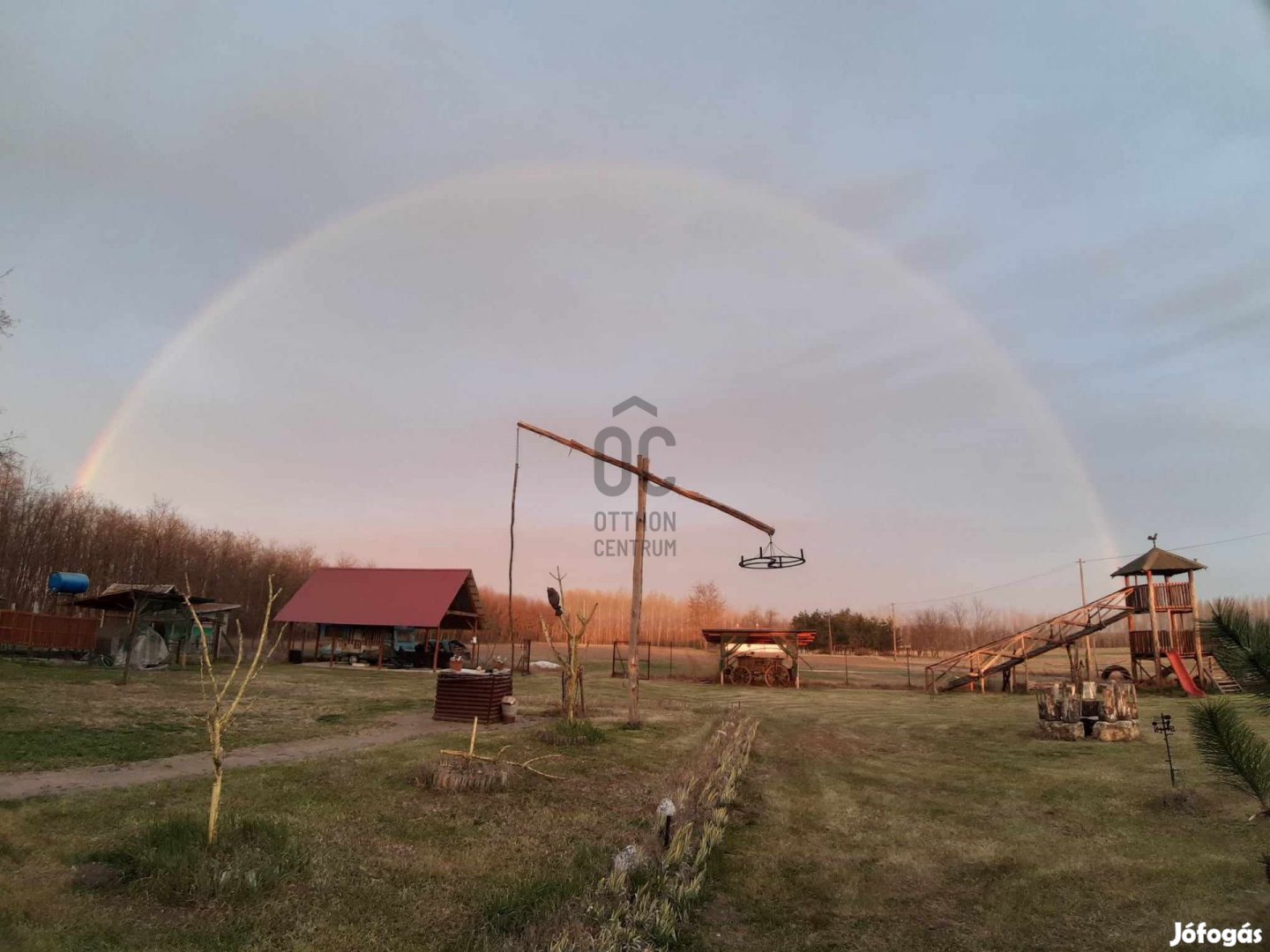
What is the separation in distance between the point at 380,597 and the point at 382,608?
1571mm

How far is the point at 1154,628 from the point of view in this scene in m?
31.4

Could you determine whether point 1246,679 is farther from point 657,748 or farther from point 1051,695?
point 1051,695

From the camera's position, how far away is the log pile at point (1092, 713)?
17.4 m

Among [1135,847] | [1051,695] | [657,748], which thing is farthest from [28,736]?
[1051,695]

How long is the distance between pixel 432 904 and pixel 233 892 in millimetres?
1656

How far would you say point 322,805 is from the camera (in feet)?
30.0

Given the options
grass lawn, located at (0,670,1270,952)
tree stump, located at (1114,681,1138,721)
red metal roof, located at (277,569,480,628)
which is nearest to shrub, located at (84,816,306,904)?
grass lawn, located at (0,670,1270,952)

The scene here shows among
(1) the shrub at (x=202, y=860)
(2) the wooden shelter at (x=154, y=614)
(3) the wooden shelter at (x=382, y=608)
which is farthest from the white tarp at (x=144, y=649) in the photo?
(1) the shrub at (x=202, y=860)

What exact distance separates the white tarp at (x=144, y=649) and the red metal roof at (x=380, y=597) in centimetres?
927

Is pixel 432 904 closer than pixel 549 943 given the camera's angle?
No

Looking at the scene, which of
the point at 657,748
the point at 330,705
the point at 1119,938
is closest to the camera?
the point at 1119,938

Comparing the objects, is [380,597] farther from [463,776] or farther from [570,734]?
[463,776]

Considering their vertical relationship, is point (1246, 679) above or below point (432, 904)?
above

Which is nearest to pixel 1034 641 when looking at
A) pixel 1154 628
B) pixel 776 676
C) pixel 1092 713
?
pixel 1154 628
